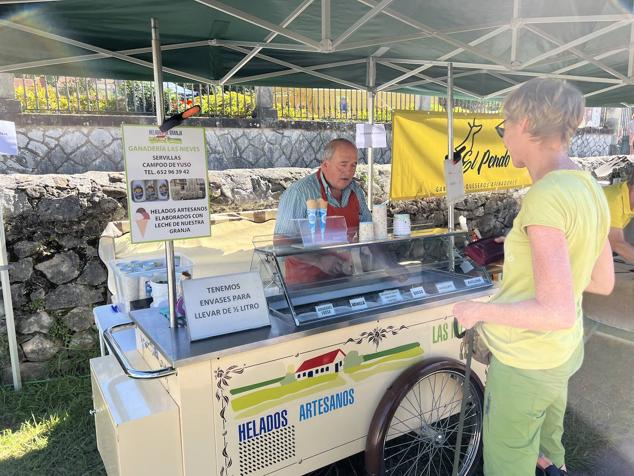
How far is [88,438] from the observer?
2961 millimetres

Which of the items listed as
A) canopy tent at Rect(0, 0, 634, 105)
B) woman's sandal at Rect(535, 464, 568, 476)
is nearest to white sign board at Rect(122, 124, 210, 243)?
canopy tent at Rect(0, 0, 634, 105)

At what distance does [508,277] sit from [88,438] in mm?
2818

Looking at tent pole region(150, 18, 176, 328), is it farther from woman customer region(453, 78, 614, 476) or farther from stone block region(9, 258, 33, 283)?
stone block region(9, 258, 33, 283)

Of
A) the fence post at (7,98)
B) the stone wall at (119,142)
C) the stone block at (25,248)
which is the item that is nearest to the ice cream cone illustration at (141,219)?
the stone block at (25,248)

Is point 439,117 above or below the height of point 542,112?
above

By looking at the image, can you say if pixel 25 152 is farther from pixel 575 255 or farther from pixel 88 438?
pixel 575 255

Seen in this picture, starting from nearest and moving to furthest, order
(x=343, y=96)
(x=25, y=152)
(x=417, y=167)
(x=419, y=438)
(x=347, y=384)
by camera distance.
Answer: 1. (x=347, y=384)
2. (x=419, y=438)
3. (x=417, y=167)
4. (x=25, y=152)
5. (x=343, y=96)

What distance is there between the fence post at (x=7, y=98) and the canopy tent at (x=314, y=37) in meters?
2.57

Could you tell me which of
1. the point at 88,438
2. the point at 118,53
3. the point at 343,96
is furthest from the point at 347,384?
the point at 343,96

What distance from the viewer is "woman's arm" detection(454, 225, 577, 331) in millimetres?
1227

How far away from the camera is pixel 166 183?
176cm

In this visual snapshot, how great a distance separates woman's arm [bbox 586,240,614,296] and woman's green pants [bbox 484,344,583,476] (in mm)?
226

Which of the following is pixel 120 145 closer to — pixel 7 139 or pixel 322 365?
pixel 7 139

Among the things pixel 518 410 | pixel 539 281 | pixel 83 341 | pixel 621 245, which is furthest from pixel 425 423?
pixel 83 341
